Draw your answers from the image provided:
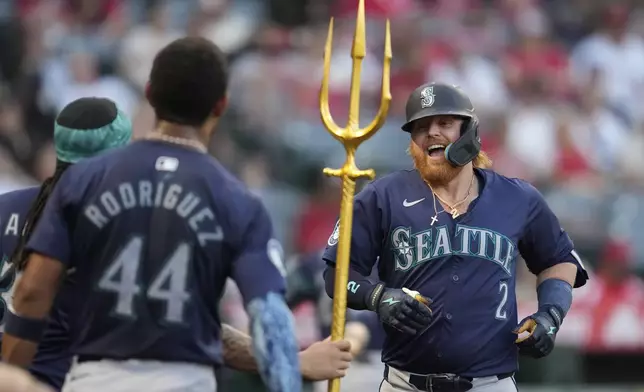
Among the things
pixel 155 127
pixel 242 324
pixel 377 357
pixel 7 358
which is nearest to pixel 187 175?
pixel 155 127

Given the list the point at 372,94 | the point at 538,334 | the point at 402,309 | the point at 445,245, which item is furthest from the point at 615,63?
the point at 402,309

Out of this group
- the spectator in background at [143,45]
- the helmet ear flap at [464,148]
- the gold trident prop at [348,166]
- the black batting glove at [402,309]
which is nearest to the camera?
the gold trident prop at [348,166]

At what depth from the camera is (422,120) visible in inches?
240

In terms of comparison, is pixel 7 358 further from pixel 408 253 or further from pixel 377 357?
pixel 377 357

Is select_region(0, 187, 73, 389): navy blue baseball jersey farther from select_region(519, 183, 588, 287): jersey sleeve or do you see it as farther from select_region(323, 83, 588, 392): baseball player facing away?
select_region(519, 183, 588, 287): jersey sleeve

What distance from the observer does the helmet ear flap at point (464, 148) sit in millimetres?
5949

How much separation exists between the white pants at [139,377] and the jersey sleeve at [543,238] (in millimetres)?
2202

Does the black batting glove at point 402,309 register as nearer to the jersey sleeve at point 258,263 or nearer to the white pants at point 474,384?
the white pants at point 474,384

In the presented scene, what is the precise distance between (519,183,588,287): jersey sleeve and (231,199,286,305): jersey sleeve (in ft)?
6.49

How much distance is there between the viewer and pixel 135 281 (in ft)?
14.4

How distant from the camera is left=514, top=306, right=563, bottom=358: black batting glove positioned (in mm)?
5812

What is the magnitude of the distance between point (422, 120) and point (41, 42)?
23.9 feet

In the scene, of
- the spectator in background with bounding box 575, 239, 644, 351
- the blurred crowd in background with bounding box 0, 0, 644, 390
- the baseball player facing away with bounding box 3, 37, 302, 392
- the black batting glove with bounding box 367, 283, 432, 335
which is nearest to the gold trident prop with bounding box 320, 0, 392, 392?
the black batting glove with bounding box 367, 283, 432, 335

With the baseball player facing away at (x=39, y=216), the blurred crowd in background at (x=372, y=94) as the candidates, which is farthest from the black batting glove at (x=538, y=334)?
the blurred crowd in background at (x=372, y=94)
